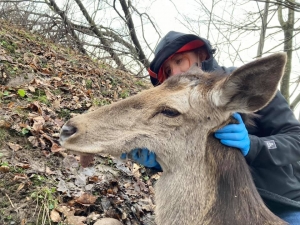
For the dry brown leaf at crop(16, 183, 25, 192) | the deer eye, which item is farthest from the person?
the dry brown leaf at crop(16, 183, 25, 192)

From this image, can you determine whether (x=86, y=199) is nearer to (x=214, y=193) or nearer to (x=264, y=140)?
(x=214, y=193)

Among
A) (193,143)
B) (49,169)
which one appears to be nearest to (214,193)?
(193,143)

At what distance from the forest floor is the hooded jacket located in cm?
166

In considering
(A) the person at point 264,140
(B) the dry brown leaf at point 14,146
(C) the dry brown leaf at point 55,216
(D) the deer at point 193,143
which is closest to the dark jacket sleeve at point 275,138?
(A) the person at point 264,140

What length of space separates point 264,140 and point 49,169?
8.36 feet

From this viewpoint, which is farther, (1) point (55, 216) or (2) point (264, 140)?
(1) point (55, 216)

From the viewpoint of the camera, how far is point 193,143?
125 inches

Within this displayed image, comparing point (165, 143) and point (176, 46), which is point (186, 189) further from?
point (176, 46)

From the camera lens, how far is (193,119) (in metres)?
3.16

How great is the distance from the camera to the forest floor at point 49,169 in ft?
13.0

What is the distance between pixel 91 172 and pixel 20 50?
4.23 meters

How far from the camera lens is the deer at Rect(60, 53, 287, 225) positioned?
3.07 m

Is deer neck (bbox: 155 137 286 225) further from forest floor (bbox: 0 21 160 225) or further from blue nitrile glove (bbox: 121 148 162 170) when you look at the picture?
forest floor (bbox: 0 21 160 225)

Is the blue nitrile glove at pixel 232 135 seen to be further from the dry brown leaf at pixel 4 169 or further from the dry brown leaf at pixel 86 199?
the dry brown leaf at pixel 4 169
